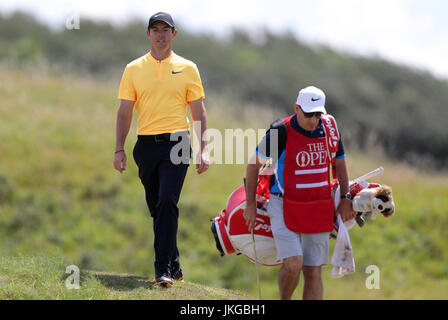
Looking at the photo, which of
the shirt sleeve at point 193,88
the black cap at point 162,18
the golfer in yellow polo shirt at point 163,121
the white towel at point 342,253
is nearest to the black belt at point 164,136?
the golfer in yellow polo shirt at point 163,121

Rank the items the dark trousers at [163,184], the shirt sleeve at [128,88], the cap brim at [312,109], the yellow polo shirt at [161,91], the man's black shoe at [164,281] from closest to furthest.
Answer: the cap brim at [312,109] < the man's black shoe at [164,281] < the dark trousers at [163,184] < the yellow polo shirt at [161,91] < the shirt sleeve at [128,88]

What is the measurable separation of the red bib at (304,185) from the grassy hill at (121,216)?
7191 mm

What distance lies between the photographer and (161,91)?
659 cm

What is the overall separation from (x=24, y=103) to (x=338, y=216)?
14.2 m

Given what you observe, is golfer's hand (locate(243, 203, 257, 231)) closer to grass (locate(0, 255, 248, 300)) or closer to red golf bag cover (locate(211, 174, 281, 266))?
red golf bag cover (locate(211, 174, 281, 266))

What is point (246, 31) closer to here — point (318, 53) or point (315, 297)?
point (318, 53)

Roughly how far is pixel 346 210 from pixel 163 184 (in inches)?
71.1

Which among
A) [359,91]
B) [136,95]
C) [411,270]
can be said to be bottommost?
[411,270]

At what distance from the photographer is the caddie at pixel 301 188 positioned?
5.66 meters

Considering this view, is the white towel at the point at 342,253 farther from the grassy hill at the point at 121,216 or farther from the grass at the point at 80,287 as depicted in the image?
the grassy hill at the point at 121,216

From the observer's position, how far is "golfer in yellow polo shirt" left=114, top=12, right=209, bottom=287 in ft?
21.4

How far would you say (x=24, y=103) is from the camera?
1838 cm

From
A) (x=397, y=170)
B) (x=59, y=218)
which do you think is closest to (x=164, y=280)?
(x=59, y=218)

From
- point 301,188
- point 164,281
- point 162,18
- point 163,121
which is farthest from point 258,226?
point 162,18
